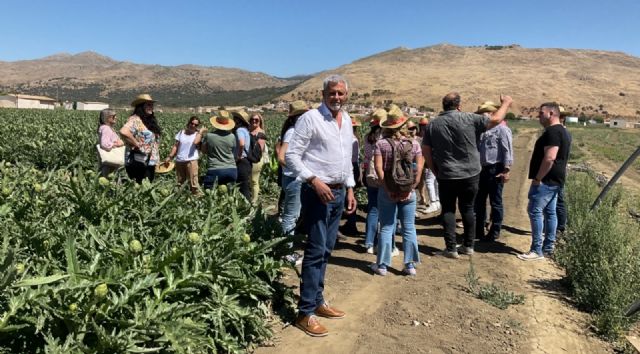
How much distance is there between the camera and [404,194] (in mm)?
4820

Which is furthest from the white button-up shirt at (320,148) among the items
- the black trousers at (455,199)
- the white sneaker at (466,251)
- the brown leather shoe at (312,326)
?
the white sneaker at (466,251)

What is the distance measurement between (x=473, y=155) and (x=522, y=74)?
112 meters

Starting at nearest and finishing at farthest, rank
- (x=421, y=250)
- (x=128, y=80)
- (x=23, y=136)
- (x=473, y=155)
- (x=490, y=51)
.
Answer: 1. (x=473, y=155)
2. (x=421, y=250)
3. (x=23, y=136)
4. (x=490, y=51)
5. (x=128, y=80)

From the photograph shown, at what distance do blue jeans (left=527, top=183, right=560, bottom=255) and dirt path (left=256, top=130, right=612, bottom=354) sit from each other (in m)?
0.28

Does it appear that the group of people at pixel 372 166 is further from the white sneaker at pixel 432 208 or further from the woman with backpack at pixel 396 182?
the white sneaker at pixel 432 208

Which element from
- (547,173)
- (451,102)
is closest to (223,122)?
(451,102)

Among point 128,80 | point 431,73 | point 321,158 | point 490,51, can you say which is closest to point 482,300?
point 321,158

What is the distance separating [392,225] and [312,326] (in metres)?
1.66

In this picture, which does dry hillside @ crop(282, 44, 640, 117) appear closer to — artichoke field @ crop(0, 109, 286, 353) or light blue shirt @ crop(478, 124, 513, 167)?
light blue shirt @ crop(478, 124, 513, 167)

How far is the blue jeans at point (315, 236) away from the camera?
3557 mm

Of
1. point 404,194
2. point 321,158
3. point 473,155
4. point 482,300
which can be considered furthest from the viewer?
point 473,155

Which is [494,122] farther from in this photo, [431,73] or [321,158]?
[431,73]

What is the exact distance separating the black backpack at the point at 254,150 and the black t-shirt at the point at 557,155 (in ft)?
11.9

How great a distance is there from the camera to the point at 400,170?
475cm
